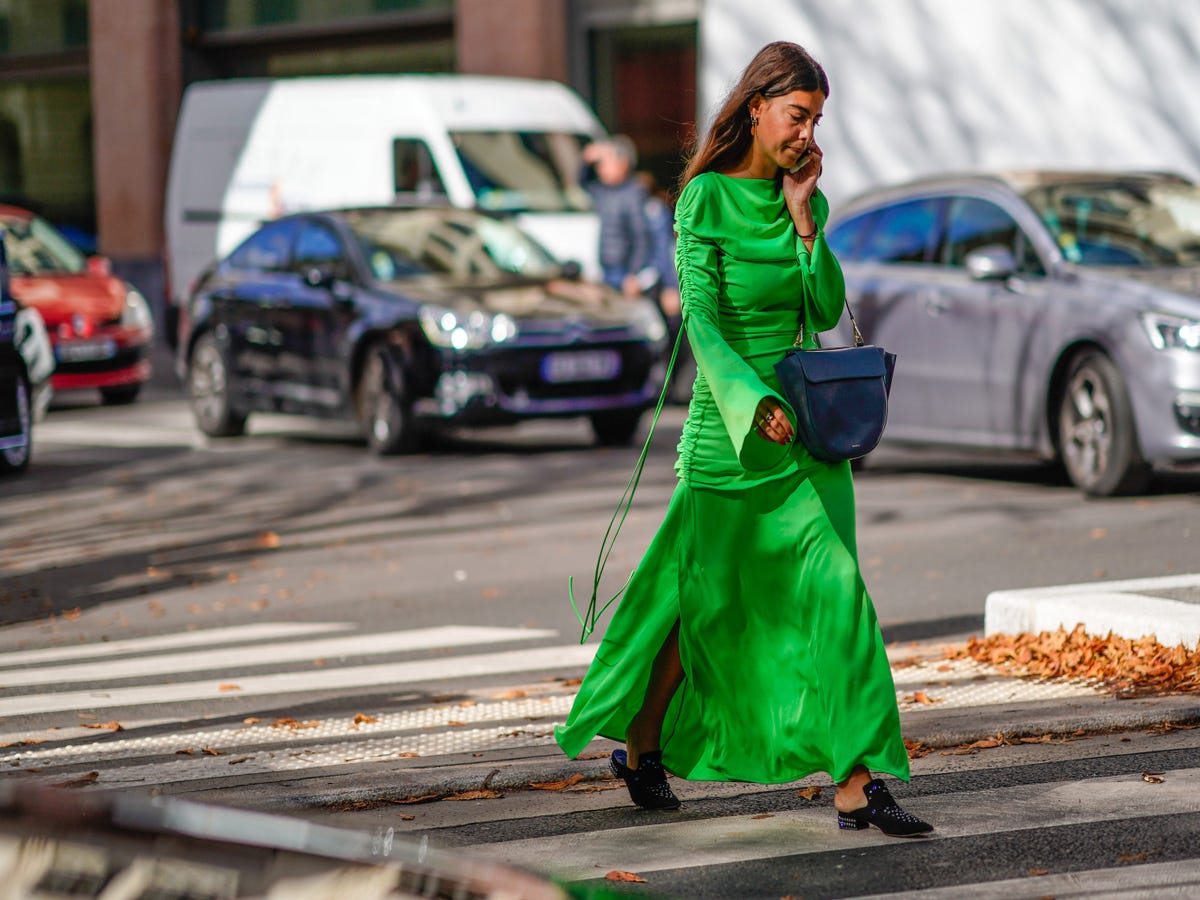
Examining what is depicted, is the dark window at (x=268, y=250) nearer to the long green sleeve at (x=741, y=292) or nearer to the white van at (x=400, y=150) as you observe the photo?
the white van at (x=400, y=150)

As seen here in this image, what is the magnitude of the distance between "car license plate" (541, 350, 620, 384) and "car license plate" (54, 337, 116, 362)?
598cm

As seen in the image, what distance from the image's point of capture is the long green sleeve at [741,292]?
4945mm

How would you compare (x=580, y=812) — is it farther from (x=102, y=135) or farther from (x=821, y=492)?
(x=102, y=135)

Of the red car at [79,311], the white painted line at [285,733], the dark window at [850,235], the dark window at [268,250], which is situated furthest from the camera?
the red car at [79,311]

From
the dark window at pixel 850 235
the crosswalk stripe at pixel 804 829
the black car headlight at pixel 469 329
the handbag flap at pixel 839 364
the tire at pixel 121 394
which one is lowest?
the tire at pixel 121 394

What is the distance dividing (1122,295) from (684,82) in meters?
16.4

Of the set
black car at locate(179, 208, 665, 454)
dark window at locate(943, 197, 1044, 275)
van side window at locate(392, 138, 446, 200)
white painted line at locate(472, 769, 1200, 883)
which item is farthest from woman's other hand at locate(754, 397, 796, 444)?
van side window at locate(392, 138, 446, 200)

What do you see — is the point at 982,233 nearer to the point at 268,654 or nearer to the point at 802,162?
the point at 268,654

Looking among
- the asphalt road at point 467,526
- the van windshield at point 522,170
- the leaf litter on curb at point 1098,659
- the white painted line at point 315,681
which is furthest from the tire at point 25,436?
the leaf litter on curb at point 1098,659

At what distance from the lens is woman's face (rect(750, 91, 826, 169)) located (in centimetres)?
493

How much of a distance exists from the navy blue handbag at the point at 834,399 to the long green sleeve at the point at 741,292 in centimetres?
7

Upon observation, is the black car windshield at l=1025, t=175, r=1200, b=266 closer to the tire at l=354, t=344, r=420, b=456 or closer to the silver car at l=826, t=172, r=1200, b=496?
the silver car at l=826, t=172, r=1200, b=496

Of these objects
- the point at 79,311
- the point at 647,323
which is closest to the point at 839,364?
the point at 647,323

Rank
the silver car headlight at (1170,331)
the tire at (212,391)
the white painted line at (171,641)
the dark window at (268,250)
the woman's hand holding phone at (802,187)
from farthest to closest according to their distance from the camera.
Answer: the tire at (212,391) → the dark window at (268,250) → the silver car headlight at (1170,331) → the white painted line at (171,641) → the woman's hand holding phone at (802,187)
